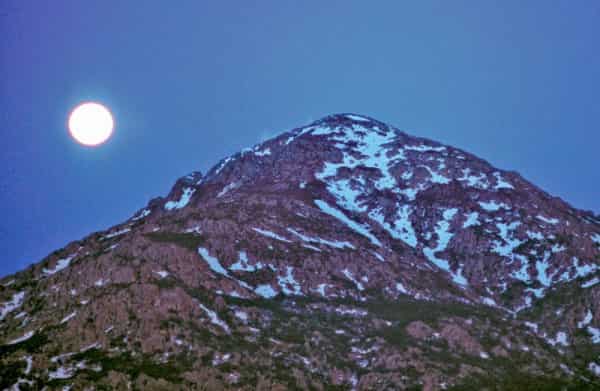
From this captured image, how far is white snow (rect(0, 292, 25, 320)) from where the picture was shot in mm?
131500

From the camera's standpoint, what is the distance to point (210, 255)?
145m

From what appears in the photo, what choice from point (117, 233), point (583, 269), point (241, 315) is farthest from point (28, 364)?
point (583, 269)

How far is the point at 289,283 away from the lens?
474ft

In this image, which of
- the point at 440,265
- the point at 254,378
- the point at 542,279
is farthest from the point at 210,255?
the point at 542,279

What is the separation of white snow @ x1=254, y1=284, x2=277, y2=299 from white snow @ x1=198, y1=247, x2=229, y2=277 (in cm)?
923

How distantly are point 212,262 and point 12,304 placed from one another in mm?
51461

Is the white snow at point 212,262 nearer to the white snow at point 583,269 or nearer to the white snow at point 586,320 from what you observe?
the white snow at point 586,320

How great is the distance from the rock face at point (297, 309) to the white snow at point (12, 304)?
1.73 feet

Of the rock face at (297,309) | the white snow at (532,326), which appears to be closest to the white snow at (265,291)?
the rock face at (297,309)

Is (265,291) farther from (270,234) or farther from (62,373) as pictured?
(62,373)

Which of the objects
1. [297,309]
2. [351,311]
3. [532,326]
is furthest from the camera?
[532,326]

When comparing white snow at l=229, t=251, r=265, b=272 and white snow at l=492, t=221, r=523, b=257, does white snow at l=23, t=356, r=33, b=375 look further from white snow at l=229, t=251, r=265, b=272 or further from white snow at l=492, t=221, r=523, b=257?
white snow at l=492, t=221, r=523, b=257

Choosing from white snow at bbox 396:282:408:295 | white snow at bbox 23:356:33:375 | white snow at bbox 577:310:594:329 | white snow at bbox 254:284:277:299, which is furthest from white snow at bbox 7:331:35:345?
white snow at bbox 577:310:594:329

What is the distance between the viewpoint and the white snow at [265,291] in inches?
5369
